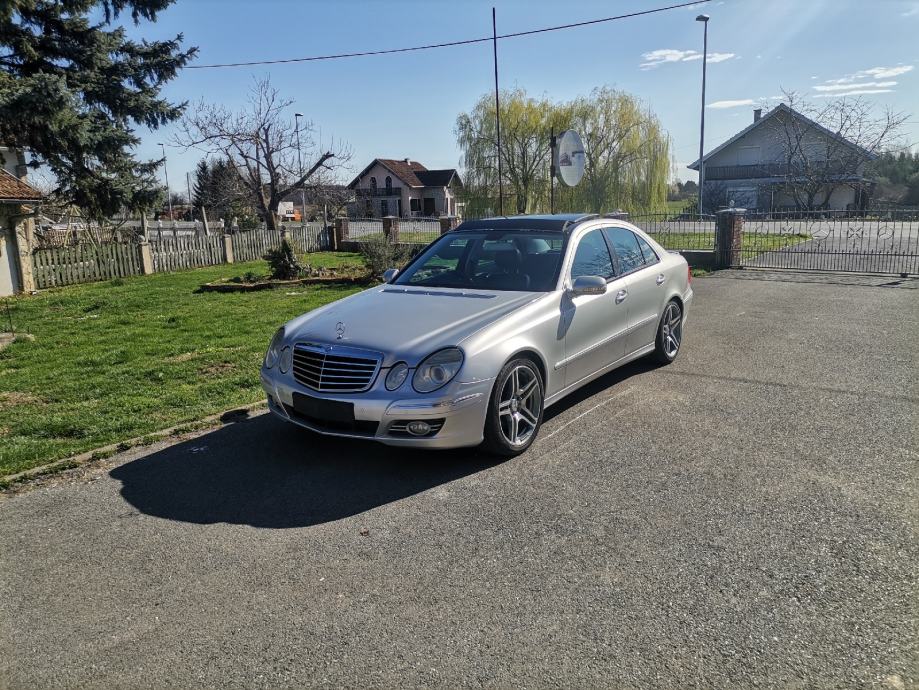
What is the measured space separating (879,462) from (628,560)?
7.38 feet

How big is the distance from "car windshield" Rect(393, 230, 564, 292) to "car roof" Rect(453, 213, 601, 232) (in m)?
0.07

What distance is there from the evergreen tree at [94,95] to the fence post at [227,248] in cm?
391

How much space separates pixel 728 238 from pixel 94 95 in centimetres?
1605

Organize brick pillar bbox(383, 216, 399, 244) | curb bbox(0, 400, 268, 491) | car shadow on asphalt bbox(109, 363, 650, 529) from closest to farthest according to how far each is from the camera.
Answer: car shadow on asphalt bbox(109, 363, 650, 529), curb bbox(0, 400, 268, 491), brick pillar bbox(383, 216, 399, 244)

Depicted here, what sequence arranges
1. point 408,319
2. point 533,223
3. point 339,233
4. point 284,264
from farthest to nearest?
1. point 339,233
2. point 284,264
3. point 533,223
4. point 408,319

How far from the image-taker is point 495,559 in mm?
3387

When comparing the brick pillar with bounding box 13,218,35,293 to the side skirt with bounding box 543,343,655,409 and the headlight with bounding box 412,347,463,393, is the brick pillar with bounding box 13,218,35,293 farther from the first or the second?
the headlight with bounding box 412,347,463,393

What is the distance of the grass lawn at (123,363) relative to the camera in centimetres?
552

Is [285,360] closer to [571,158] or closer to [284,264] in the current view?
[571,158]

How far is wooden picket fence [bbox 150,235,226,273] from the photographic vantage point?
19.7 meters

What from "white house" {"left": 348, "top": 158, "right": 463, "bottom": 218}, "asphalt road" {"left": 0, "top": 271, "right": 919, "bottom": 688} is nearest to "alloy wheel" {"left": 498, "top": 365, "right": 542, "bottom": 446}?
"asphalt road" {"left": 0, "top": 271, "right": 919, "bottom": 688}

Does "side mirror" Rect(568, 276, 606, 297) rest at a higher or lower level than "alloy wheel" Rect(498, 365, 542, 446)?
higher

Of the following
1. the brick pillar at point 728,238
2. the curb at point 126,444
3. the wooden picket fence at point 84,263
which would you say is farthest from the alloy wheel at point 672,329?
the wooden picket fence at point 84,263

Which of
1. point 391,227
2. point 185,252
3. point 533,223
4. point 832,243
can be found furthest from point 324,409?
point 391,227
